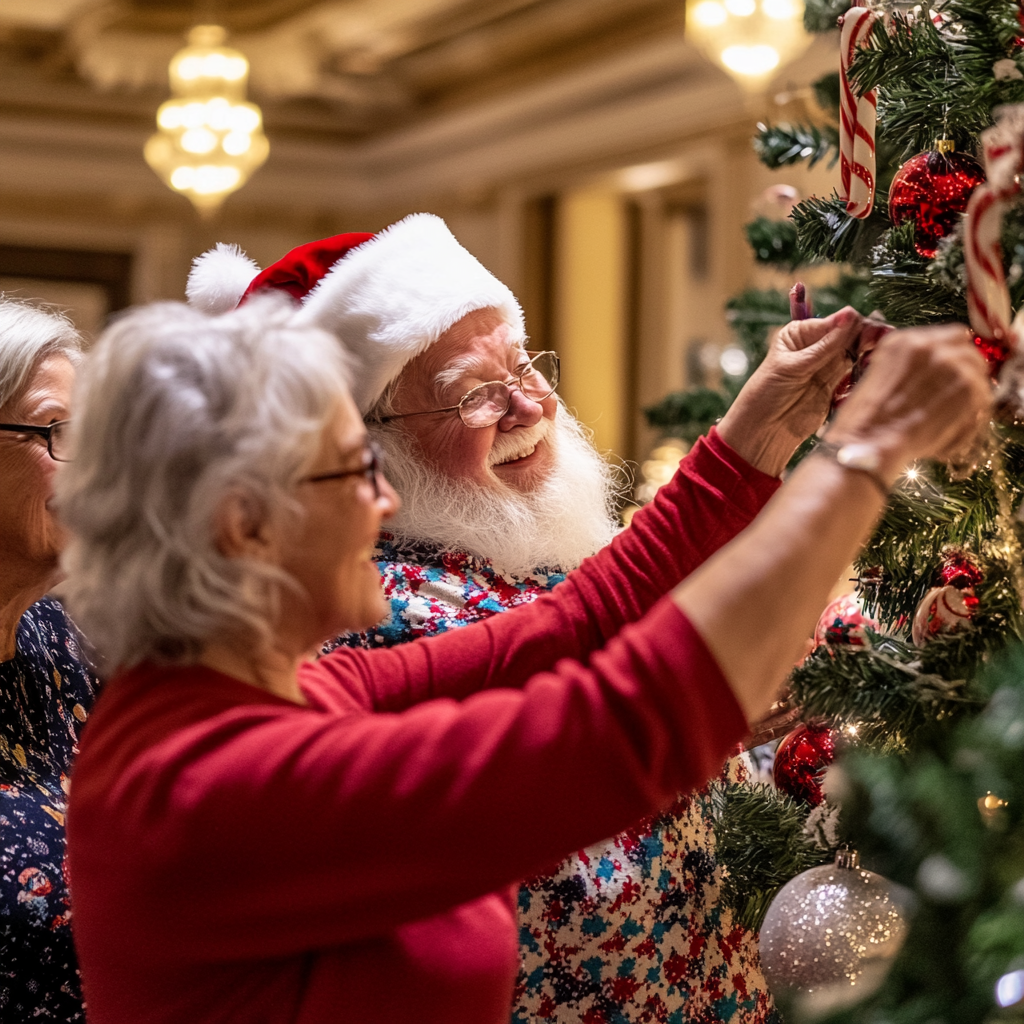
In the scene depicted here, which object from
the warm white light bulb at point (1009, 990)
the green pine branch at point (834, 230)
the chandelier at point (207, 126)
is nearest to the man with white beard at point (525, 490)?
the green pine branch at point (834, 230)

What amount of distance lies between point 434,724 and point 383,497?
23 centimetres

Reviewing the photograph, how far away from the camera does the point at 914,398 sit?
981 millimetres

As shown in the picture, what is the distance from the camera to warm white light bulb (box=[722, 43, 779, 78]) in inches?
169

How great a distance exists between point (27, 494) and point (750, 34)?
126 inches

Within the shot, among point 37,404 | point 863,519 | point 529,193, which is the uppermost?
point 529,193

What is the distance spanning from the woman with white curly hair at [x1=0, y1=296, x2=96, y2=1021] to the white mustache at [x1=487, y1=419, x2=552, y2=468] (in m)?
0.58

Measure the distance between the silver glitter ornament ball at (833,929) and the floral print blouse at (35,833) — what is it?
0.86 meters

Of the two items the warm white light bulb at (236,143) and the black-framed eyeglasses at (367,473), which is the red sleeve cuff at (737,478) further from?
the warm white light bulb at (236,143)

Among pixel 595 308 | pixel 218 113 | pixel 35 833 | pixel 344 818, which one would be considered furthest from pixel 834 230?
pixel 595 308

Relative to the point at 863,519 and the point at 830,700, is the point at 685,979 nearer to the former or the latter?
the point at 830,700

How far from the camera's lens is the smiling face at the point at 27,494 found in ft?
5.89

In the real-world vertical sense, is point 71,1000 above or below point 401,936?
below

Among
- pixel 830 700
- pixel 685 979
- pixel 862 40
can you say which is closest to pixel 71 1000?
pixel 685 979

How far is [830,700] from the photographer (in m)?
1.20
